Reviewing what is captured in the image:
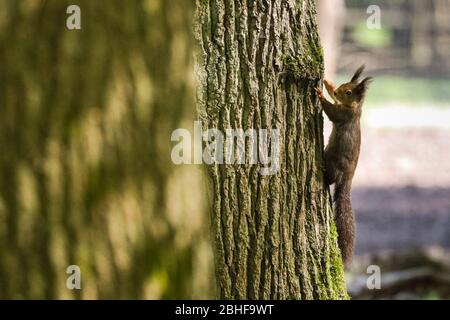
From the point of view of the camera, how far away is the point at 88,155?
7.00 ft

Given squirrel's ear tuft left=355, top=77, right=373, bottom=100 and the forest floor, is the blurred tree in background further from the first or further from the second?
the forest floor

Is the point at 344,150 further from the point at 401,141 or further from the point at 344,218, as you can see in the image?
the point at 401,141

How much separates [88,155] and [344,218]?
8.12 feet

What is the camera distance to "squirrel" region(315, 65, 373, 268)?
14.0 feet

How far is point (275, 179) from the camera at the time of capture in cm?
346

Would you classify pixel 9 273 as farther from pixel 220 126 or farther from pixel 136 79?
pixel 220 126

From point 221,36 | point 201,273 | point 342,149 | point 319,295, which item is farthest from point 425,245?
point 201,273

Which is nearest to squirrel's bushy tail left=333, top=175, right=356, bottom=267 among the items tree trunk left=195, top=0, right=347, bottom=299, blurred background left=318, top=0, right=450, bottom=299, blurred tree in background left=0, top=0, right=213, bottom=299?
tree trunk left=195, top=0, right=347, bottom=299

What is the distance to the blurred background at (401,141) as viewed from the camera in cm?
725

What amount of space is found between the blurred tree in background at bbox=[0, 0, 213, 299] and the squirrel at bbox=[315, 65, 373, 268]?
188cm

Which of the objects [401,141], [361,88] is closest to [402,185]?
[401,141]

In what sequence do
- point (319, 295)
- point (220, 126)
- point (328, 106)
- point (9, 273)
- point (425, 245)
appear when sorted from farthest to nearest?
1. point (425, 245)
2. point (328, 106)
3. point (319, 295)
4. point (220, 126)
5. point (9, 273)

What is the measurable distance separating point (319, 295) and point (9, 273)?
6.00 feet

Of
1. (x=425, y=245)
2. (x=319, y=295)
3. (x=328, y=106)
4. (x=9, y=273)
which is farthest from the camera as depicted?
(x=425, y=245)
